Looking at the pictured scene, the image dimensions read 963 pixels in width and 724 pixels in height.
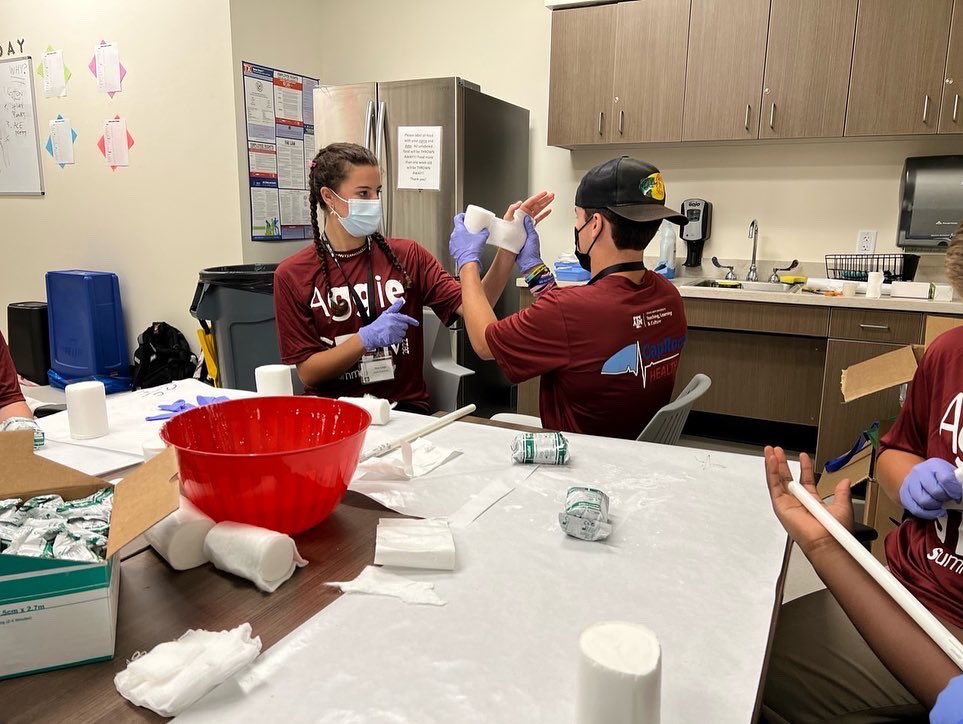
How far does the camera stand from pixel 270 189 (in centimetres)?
404

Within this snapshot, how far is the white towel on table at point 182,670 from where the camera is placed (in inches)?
26.1

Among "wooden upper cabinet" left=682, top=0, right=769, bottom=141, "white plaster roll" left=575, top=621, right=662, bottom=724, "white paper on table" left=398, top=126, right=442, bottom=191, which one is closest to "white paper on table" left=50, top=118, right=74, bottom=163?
"white paper on table" left=398, top=126, right=442, bottom=191

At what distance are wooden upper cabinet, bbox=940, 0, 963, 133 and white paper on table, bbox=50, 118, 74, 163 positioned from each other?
476 centimetres

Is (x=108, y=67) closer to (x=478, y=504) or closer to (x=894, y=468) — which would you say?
(x=478, y=504)

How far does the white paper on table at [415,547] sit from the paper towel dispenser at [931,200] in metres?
3.15

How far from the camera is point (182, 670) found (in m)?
0.69

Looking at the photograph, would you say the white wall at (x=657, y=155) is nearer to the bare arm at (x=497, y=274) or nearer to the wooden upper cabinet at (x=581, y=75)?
the wooden upper cabinet at (x=581, y=75)

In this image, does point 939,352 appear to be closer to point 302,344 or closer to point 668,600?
point 668,600

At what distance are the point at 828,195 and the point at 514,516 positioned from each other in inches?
122

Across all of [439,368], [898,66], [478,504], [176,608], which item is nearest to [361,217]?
[439,368]

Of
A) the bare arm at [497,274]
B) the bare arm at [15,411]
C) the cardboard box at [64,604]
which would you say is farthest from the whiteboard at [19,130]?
the cardboard box at [64,604]

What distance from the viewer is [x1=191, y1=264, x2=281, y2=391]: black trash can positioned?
10.6ft

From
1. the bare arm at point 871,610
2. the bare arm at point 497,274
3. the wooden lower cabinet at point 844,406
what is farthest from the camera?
the wooden lower cabinet at point 844,406

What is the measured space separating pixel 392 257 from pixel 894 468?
1533 mm
